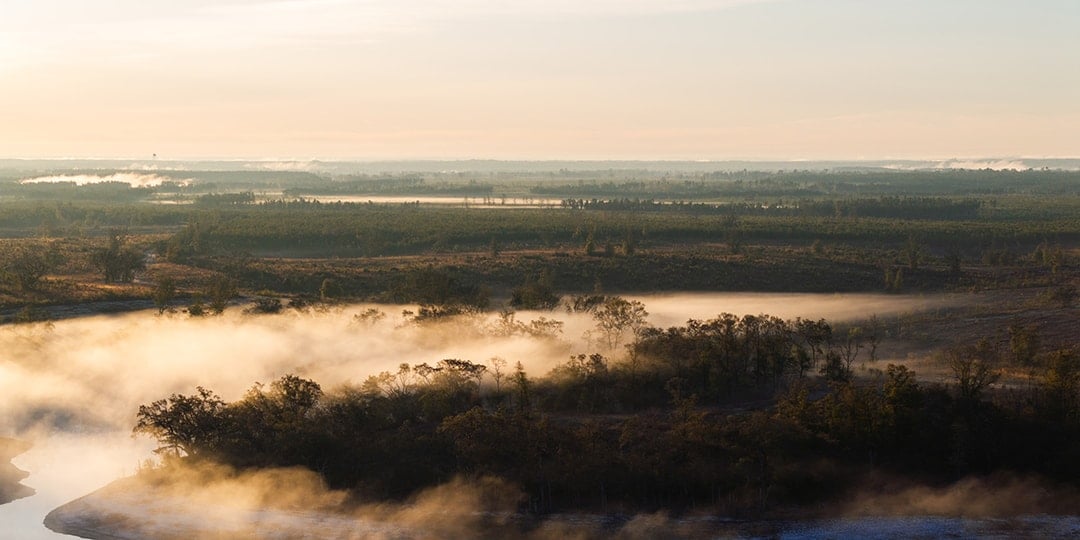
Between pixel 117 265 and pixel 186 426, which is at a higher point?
pixel 117 265

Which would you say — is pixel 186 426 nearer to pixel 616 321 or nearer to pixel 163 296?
pixel 616 321

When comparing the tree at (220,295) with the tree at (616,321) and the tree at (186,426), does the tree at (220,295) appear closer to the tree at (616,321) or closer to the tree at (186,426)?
the tree at (616,321)

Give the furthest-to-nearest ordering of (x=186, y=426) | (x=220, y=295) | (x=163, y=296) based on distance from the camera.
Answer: (x=220, y=295) → (x=163, y=296) → (x=186, y=426)

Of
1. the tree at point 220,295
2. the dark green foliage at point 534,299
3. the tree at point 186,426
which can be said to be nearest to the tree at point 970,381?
the dark green foliage at point 534,299

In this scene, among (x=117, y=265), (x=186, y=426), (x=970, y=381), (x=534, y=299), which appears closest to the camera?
(x=186, y=426)

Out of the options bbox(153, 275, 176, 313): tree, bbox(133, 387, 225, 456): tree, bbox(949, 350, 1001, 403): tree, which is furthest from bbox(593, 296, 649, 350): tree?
bbox(153, 275, 176, 313): tree

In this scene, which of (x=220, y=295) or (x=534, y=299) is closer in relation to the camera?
(x=220, y=295)

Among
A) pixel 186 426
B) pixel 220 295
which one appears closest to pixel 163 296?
pixel 220 295

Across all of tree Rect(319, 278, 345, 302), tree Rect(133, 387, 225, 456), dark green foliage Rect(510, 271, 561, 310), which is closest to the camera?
tree Rect(133, 387, 225, 456)

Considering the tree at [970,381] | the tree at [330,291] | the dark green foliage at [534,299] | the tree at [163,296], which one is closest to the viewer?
the tree at [970,381]

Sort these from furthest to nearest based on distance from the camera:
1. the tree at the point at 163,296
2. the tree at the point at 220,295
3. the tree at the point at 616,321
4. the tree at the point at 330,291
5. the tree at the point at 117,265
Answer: the tree at the point at 117,265 < the tree at the point at 330,291 < the tree at the point at 163,296 < the tree at the point at 220,295 < the tree at the point at 616,321

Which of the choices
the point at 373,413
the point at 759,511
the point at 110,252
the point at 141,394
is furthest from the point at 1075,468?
the point at 110,252

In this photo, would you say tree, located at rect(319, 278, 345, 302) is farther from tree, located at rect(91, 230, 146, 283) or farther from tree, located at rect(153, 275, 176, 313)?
tree, located at rect(91, 230, 146, 283)
